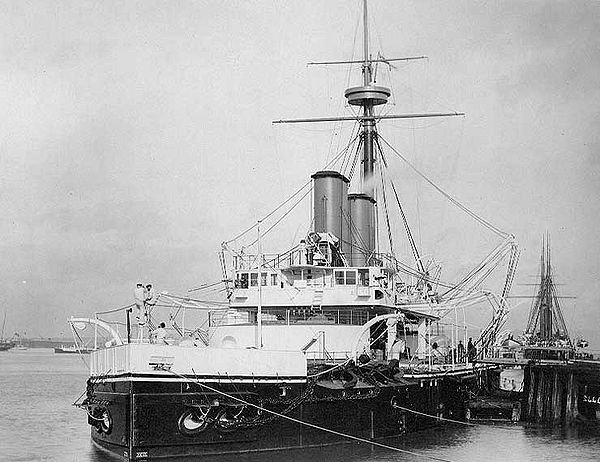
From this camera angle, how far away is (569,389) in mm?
32750

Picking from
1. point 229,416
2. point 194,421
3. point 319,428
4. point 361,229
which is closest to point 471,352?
point 361,229

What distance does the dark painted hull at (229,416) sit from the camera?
20.1 m

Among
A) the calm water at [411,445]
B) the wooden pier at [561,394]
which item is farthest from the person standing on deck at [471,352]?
the calm water at [411,445]

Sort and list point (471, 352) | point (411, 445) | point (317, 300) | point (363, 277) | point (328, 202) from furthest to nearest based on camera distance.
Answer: point (471, 352)
point (328, 202)
point (363, 277)
point (317, 300)
point (411, 445)

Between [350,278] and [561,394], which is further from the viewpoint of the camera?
[561,394]

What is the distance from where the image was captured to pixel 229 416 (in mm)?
20891

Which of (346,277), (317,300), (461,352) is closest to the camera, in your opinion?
(317,300)

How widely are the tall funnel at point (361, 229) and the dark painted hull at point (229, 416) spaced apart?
222 inches

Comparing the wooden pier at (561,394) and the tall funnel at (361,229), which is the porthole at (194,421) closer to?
the tall funnel at (361,229)

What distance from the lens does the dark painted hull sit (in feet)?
65.9

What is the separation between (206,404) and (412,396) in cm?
838

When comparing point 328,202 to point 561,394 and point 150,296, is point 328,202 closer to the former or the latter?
point 150,296

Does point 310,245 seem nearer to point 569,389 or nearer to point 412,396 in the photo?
point 412,396

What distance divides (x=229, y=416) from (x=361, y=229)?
36.2ft
